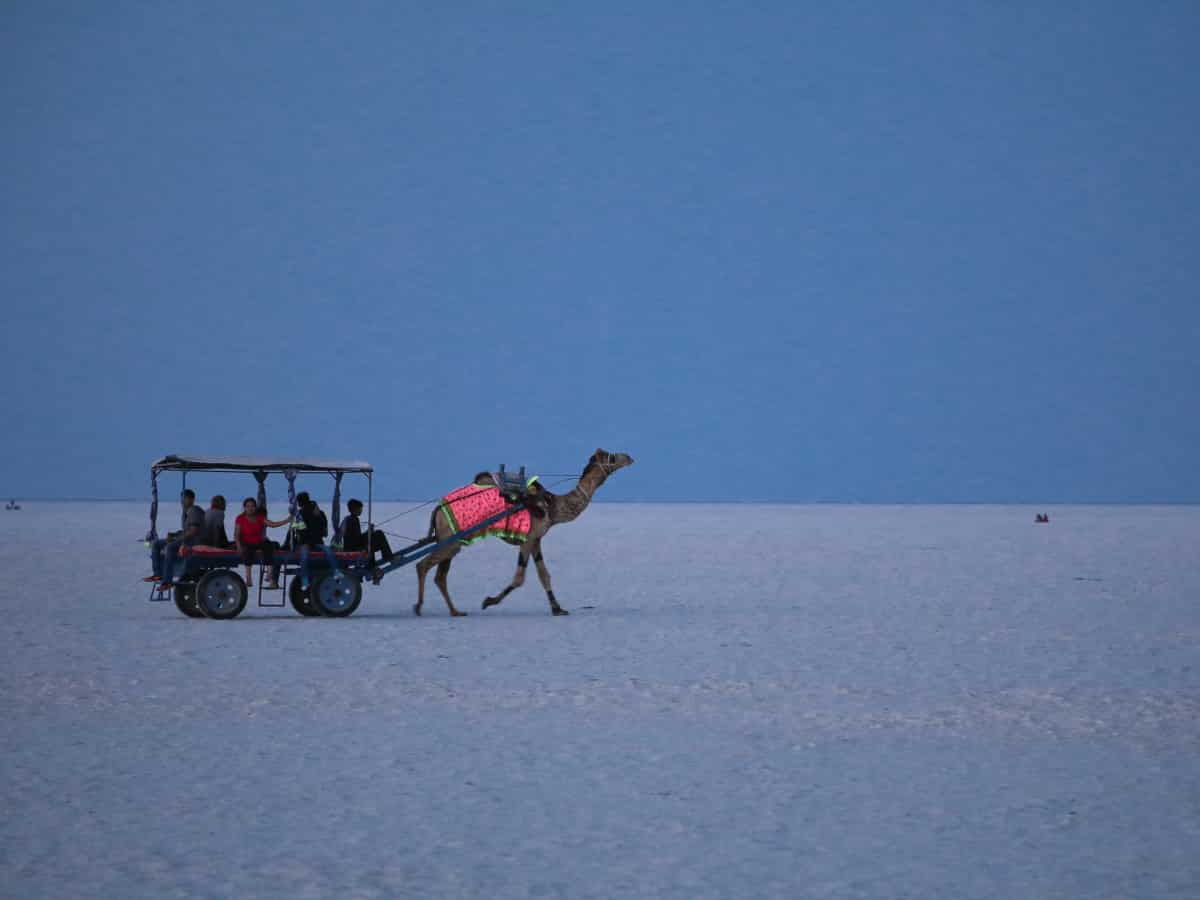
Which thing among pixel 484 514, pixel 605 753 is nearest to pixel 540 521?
pixel 484 514

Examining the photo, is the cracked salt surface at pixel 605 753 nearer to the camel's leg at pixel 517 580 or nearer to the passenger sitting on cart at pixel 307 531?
the camel's leg at pixel 517 580

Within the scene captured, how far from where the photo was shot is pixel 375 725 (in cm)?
1086

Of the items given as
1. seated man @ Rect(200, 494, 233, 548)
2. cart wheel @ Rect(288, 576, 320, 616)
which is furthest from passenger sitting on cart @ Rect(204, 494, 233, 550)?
cart wheel @ Rect(288, 576, 320, 616)

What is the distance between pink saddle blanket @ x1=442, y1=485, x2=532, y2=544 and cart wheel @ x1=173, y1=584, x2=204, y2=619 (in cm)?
330

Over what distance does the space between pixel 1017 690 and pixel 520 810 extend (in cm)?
586

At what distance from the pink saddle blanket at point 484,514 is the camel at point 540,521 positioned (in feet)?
0.29

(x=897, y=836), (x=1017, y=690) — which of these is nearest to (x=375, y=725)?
(x=897, y=836)

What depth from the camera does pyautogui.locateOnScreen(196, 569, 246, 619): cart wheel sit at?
18328mm

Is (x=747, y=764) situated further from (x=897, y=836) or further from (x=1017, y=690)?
(x=1017, y=690)

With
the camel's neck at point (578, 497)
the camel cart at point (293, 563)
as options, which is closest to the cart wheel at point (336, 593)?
the camel cart at point (293, 563)

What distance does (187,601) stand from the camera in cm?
1912

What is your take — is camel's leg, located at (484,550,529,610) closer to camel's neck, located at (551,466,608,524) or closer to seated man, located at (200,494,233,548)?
camel's neck, located at (551,466,608,524)

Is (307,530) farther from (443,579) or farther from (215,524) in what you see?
(443,579)

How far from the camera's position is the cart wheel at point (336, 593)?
18.8m
